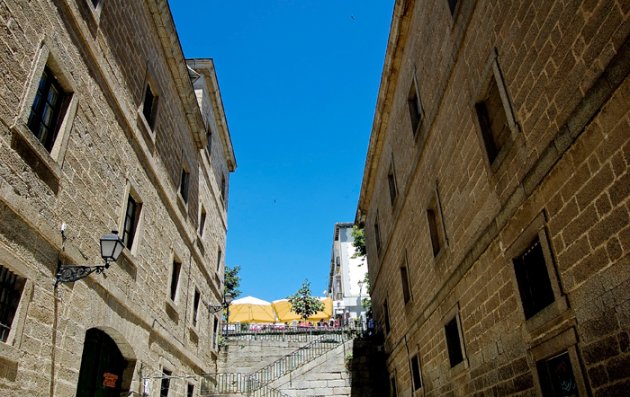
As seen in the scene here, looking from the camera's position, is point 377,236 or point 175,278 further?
point 377,236

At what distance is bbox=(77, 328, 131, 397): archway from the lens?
302 inches

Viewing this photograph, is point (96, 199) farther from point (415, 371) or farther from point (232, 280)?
point (232, 280)

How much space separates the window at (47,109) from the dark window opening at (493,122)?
618 centimetres

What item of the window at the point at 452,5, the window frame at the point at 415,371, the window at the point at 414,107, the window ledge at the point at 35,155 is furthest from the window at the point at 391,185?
the window ledge at the point at 35,155

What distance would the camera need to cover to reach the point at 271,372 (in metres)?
18.5

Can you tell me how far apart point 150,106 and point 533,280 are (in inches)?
365

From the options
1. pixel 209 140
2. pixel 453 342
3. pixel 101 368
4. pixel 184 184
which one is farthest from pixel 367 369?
pixel 101 368

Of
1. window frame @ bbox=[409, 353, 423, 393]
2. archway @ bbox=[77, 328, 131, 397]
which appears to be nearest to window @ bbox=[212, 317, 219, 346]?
window frame @ bbox=[409, 353, 423, 393]

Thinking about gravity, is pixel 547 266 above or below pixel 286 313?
below

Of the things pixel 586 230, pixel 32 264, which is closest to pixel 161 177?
pixel 32 264

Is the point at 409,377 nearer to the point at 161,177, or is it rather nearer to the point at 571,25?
the point at 161,177

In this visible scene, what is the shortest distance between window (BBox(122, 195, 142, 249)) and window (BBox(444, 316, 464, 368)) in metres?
6.45

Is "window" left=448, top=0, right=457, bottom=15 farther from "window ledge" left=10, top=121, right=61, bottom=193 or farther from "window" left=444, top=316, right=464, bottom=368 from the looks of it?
"window ledge" left=10, top=121, right=61, bottom=193

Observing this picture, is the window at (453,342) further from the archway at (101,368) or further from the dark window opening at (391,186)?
the archway at (101,368)
